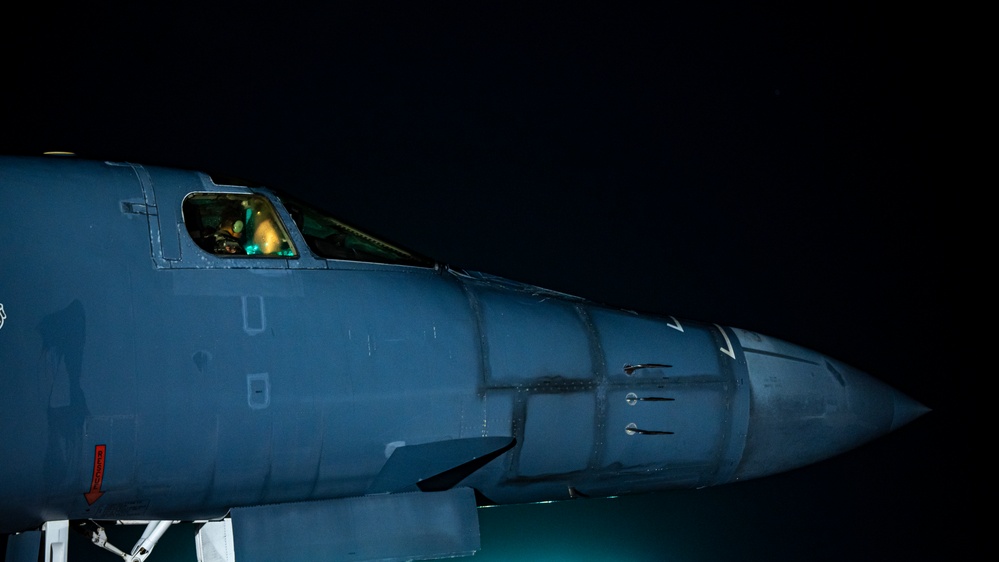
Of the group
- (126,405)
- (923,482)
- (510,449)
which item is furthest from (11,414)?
(923,482)

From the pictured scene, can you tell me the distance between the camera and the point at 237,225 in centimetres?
551

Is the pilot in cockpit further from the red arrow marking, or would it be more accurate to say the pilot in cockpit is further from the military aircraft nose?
the military aircraft nose

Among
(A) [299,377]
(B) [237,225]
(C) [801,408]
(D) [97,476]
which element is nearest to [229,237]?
(B) [237,225]

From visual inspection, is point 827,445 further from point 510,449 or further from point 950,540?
point 950,540

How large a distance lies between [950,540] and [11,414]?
11.2 m

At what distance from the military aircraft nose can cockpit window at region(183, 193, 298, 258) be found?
11.0 feet

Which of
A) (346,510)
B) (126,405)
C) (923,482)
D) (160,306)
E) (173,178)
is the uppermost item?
(173,178)

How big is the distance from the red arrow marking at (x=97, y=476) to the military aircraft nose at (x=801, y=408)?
4120 mm

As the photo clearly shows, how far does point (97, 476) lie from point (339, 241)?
1.97 metres

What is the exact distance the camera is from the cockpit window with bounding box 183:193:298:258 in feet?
17.1

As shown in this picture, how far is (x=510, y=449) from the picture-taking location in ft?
18.1

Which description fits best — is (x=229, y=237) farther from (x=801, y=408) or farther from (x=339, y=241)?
(x=801, y=408)

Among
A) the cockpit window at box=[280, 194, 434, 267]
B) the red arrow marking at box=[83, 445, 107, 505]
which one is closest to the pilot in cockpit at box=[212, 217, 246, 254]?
the cockpit window at box=[280, 194, 434, 267]

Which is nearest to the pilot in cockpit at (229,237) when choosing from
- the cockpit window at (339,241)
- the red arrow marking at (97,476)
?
the cockpit window at (339,241)
